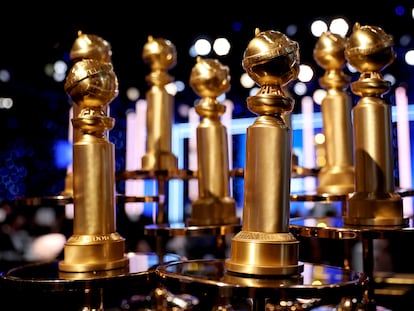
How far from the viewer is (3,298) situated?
2.20 meters

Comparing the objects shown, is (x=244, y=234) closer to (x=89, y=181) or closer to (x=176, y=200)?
(x=89, y=181)

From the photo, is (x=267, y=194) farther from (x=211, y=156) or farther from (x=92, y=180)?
(x=211, y=156)

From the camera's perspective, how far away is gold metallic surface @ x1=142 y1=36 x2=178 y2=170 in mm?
1604

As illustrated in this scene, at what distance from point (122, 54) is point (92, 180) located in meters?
2.41

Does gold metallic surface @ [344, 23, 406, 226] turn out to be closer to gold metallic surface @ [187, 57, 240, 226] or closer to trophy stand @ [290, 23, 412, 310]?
trophy stand @ [290, 23, 412, 310]

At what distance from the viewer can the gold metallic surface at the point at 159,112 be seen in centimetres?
160

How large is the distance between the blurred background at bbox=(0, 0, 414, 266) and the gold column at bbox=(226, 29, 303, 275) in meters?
1.93

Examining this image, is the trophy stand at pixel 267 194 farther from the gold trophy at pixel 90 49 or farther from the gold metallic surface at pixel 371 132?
the gold trophy at pixel 90 49

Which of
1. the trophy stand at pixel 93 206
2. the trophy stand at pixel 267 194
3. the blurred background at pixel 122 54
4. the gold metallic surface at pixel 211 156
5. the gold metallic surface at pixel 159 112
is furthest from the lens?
the blurred background at pixel 122 54

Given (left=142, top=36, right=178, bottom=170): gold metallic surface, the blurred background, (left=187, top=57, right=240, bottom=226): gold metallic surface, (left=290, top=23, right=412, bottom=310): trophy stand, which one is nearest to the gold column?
(left=290, top=23, right=412, bottom=310): trophy stand

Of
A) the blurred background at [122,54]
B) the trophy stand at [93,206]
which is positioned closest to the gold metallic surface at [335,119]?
the trophy stand at [93,206]

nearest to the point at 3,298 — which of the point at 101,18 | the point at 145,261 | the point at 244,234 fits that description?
the point at 145,261

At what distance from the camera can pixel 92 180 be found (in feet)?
3.20

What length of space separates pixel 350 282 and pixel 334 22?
89.3 inches
